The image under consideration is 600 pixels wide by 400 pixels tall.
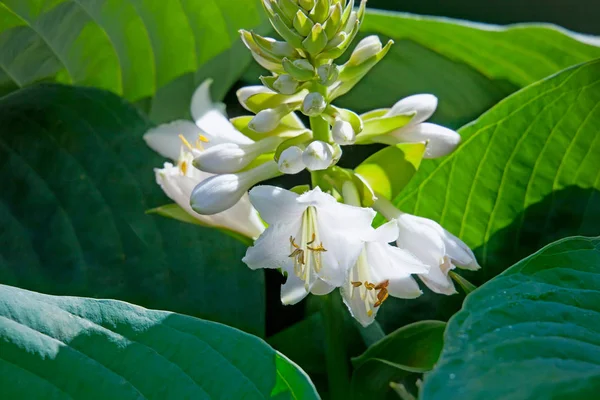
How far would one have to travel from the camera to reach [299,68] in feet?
1.79

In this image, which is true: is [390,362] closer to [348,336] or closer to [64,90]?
[348,336]

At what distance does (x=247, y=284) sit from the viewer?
0.74 metres

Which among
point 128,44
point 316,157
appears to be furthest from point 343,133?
point 128,44

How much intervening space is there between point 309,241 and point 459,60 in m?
0.45

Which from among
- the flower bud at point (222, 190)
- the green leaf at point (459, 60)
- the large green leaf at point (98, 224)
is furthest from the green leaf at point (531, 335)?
the green leaf at point (459, 60)

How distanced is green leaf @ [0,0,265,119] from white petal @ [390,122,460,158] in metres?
0.37

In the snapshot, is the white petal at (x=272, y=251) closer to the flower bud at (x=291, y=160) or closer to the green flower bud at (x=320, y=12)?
the flower bud at (x=291, y=160)

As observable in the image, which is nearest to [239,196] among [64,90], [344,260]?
[344,260]

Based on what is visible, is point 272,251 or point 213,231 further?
point 213,231

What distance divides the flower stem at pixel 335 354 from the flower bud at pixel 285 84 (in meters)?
0.18

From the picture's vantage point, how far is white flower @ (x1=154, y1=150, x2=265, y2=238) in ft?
2.06

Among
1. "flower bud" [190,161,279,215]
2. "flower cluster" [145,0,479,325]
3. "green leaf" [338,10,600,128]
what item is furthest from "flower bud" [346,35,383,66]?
"green leaf" [338,10,600,128]

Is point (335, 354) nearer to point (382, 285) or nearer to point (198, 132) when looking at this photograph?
point (382, 285)

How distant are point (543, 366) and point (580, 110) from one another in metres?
0.36
